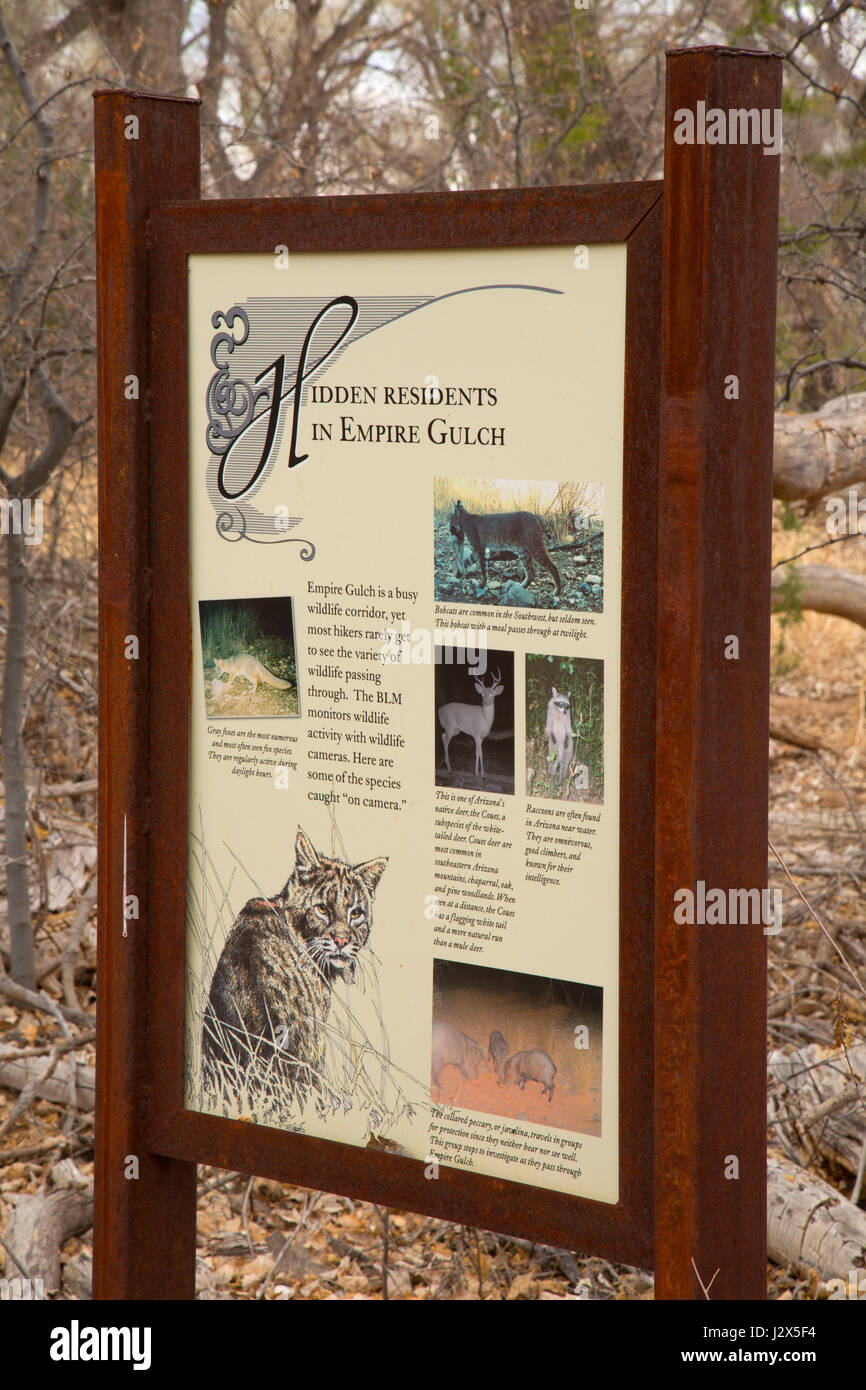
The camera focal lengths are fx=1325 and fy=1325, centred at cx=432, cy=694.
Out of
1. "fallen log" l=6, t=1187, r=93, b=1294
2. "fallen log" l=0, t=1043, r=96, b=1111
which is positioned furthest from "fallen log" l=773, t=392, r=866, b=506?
"fallen log" l=6, t=1187, r=93, b=1294

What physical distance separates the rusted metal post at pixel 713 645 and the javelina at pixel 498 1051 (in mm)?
260

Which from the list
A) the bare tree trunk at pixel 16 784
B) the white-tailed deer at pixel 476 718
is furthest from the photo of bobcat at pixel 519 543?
the bare tree trunk at pixel 16 784

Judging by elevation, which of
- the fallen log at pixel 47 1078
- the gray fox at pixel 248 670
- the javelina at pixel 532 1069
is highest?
the gray fox at pixel 248 670

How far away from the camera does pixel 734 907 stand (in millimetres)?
1758

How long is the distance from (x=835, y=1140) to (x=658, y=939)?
205cm

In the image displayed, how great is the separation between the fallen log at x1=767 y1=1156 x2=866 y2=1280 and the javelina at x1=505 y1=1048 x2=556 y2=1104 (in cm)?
149

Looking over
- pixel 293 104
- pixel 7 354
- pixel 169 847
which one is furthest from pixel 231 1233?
pixel 293 104

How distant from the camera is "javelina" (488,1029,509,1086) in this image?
6.39 ft

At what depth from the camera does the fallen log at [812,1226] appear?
302 cm

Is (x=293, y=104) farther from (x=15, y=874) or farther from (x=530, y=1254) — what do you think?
(x=530, y=1254)

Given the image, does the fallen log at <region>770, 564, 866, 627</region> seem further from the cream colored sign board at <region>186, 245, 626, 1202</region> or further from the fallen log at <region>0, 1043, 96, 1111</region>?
the cream colored sign board at <region>186, 245, 626, 1202</region>

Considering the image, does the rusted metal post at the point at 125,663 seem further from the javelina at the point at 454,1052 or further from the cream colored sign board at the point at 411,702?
the javelina at the point at 454,1052

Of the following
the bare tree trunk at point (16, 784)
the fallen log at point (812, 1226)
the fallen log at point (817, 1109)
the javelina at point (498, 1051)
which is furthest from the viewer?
the bare tree trunk at point (16, 784)

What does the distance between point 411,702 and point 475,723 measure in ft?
0.38
